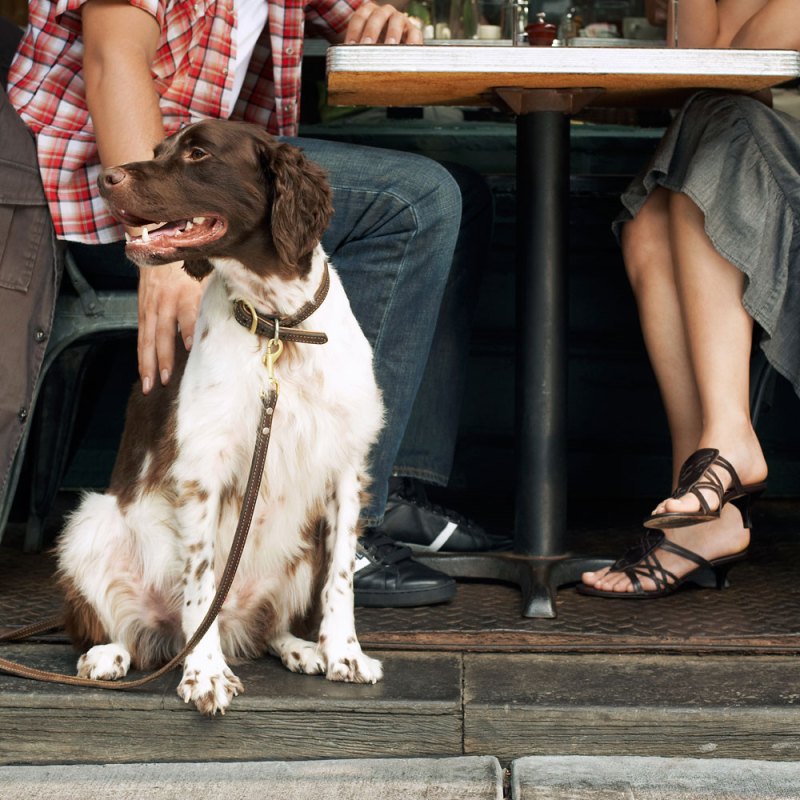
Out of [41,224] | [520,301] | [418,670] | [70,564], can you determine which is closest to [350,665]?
[418,670]

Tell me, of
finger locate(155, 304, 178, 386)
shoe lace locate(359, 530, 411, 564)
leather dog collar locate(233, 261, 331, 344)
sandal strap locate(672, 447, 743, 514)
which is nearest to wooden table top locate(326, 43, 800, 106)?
leather dog collar locate(233, 261, 331, 344)

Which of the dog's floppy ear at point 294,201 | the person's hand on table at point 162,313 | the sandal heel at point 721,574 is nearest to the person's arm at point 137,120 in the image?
the person's hand on table at point 162,313

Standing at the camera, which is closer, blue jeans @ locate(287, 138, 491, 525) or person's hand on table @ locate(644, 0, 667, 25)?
blue jeans @ locate(287, 138, 491, 525)

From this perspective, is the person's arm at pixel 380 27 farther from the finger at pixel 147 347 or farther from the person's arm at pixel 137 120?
the finger at pixel 147 347

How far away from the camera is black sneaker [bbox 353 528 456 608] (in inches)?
108

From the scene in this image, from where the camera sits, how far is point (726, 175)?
272cm

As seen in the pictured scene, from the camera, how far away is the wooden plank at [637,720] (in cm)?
212

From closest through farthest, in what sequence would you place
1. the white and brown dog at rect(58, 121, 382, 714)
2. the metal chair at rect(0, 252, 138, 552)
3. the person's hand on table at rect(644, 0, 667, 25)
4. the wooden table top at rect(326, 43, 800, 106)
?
the white and brown dog at rect(58, 121, 382, 714) → the wooden table top at rect(326, 43, 800, 106) → the metal chair at rect(0, 252, 138, 552) → the person's hand on table at rect(644, 0, 667, 25)

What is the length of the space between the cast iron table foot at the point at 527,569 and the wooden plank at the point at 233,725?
0.50 m

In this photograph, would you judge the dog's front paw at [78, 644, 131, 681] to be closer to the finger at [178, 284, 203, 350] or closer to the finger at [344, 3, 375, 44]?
the finger at [178, 284, 203, 350]

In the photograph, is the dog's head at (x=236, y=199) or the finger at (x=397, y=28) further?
the finger at (x=397, y=28)

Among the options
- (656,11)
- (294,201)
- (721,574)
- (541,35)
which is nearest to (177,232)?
(294,201)

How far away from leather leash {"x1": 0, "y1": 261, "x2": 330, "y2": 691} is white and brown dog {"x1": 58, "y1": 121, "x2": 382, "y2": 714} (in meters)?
0.01

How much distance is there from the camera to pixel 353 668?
90.1 inches
